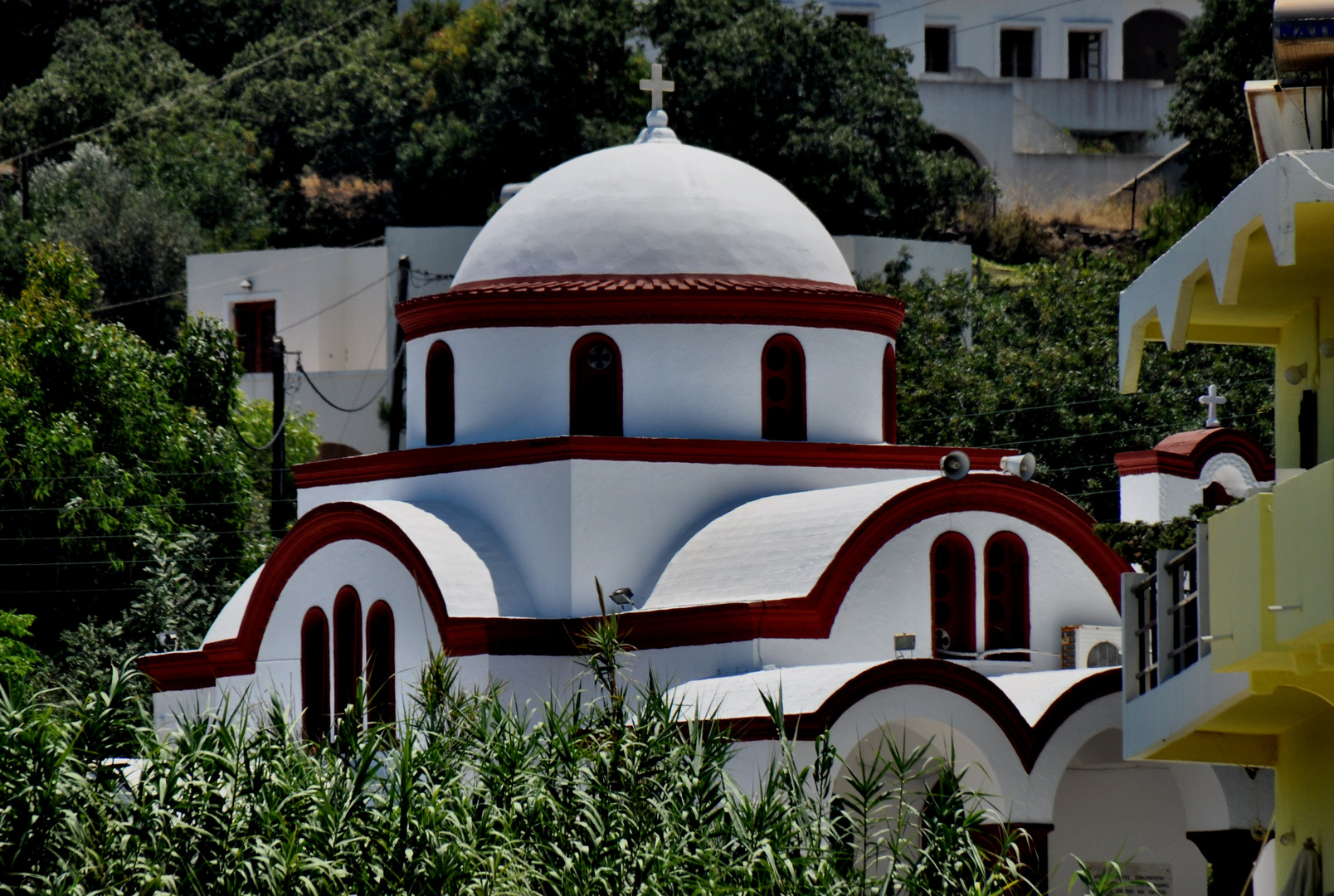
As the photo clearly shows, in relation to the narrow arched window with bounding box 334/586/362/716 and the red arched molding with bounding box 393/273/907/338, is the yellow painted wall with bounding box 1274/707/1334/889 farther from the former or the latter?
the narrow arched window with bounding box 334/586/362/716

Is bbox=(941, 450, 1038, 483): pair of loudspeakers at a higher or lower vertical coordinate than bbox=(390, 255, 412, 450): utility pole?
lower

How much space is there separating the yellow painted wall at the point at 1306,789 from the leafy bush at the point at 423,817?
2376 mm

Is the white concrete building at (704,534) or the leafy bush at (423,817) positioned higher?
the white concrete building at (704,534)

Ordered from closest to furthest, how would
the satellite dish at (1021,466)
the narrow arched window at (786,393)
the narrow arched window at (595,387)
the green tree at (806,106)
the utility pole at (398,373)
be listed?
the satellite dish at (1021,466), the narrow arched window at (595,387), the narrow arched window at (786,393), the utility pole at (398,373), the green tree at (806,106)

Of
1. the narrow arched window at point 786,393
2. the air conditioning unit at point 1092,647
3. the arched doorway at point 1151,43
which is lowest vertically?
the air conditioning unit at point 1092,647

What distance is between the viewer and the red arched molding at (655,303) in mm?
22016

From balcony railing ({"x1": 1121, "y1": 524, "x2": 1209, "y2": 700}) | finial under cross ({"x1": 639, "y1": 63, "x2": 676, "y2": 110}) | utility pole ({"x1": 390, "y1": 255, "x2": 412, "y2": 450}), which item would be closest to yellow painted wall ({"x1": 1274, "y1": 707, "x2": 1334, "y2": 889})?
balcony railing ({"x1": 1121, "y1": 524, "x2": 1209, "y2": 700})

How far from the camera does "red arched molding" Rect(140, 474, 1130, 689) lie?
19.5 m

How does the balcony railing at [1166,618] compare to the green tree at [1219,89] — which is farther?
the green tree at [1219,89]

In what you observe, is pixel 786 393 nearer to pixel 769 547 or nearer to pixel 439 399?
pixel 769 547

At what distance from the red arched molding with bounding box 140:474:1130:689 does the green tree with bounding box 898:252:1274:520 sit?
10.8 m

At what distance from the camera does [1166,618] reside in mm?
11883

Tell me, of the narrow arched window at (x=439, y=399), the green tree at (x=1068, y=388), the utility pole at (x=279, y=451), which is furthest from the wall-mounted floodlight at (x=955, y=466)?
the utility pole at (x=279, y=451)

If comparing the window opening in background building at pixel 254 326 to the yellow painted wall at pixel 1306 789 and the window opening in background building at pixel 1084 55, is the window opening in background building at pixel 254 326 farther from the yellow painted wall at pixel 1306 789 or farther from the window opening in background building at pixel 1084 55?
the yellow painted wall at pixel 1306 789
